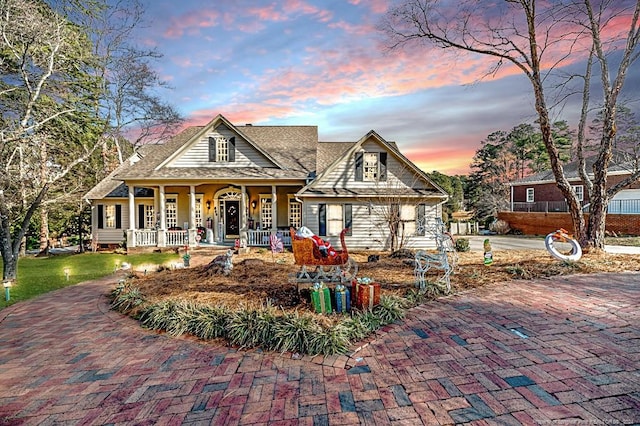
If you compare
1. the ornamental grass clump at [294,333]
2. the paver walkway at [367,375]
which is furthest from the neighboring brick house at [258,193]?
the ornamental grass clump at [294,333]

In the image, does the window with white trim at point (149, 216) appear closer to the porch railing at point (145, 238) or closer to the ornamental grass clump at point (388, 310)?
the porch railing at point (145, 238)

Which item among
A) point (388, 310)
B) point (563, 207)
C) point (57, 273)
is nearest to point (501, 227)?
point (563, 207)

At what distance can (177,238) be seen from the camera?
16828 millimetres

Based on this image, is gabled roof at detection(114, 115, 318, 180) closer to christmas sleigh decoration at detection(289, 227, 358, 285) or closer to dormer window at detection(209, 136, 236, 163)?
dormer window at detection(209, 136, 236, 163)

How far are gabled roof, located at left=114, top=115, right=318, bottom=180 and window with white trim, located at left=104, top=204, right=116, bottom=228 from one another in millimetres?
2151

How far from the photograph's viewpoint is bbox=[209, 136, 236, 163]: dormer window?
1712cm

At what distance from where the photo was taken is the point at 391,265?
9.84 meters

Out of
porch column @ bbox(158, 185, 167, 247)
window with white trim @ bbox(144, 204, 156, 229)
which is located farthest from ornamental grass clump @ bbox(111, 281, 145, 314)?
window with white trim @ bbox(144, 204, 156, 229)

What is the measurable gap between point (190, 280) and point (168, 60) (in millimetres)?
16181

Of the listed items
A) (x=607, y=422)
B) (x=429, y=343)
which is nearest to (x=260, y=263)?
(x=429, y=343)

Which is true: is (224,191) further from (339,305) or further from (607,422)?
(607,422)

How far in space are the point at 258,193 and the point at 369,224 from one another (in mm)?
Result: 6634

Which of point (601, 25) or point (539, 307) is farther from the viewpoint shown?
point (601, 25)

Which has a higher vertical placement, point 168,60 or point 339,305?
point 168,60
